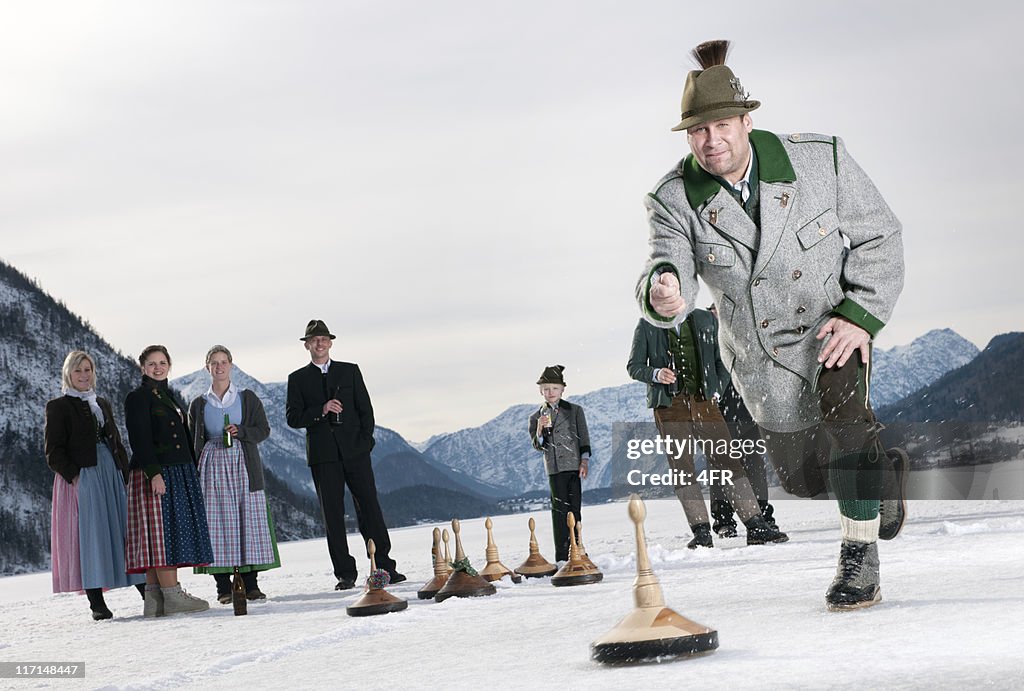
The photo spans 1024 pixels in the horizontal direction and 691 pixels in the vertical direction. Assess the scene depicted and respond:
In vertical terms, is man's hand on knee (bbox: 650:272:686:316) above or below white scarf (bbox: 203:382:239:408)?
below

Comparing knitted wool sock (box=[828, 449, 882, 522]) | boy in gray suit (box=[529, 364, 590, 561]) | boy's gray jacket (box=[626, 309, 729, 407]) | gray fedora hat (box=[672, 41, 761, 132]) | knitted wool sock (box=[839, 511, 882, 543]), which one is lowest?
knitted wool sock (box=[839, 511, 882, 543])

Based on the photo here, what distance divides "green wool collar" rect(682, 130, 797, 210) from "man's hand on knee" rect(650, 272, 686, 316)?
35cm

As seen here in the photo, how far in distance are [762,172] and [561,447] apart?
556 centimetres

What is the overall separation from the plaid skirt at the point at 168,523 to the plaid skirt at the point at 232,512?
0.43 ft

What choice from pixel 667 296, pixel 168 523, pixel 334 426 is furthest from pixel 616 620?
pixel 334 426

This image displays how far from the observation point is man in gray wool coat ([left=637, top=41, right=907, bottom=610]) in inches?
163

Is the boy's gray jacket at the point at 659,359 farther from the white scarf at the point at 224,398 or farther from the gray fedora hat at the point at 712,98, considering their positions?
the gray fedora hat at the point at 712,98

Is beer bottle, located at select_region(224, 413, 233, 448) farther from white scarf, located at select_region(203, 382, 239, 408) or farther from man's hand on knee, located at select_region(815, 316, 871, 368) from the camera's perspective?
man's hand on knee, located at select_region(815, 316, 871, 368)

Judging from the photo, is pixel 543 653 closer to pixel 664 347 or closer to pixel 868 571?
pixel 868 571

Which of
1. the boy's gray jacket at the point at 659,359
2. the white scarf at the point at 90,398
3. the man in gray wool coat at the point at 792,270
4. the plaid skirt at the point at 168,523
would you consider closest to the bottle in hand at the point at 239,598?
the plaid skirt at the point at 168,523

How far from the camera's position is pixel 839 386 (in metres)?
4.23

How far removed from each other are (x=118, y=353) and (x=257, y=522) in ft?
321

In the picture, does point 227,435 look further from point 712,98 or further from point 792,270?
point 712,98

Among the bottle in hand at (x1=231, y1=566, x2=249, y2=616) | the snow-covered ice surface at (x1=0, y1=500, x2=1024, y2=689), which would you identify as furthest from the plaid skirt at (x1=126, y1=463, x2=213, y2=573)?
the bottle in hand at (x1=231, y1=566, x2=249, y2=616)
